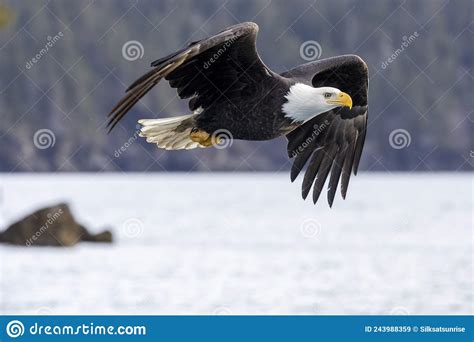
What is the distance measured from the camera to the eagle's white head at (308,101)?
25.3 feet

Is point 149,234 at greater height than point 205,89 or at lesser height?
lesser

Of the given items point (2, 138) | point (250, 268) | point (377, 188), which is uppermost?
point (377, 188)

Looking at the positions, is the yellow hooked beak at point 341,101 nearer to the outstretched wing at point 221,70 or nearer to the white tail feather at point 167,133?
the outstretched wing at point 221,70

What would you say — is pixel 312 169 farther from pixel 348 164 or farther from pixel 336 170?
pixel 348 164

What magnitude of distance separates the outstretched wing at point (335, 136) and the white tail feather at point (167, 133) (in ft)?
3.37

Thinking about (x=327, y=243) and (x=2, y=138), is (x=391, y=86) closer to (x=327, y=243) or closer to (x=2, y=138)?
(x=2, y=138)

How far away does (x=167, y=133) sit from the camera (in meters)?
8.13

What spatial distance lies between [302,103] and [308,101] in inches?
2.8

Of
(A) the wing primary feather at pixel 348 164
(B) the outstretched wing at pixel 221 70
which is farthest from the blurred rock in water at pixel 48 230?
(B) the outstretched wing at pixel 221 70

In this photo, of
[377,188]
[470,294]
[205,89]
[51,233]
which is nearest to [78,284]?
[51,233]

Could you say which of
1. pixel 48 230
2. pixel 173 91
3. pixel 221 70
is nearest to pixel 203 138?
pixel 221 70

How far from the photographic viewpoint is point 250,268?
24234 mm
